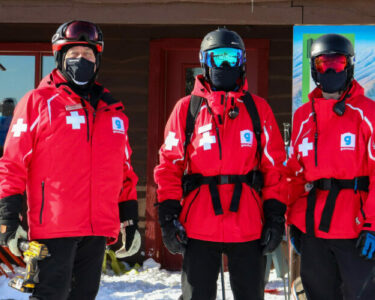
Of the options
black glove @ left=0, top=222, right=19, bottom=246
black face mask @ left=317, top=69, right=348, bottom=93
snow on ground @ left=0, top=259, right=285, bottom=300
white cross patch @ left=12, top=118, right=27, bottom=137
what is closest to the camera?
black glove @ left=0, top=222, right=19, bottom=246

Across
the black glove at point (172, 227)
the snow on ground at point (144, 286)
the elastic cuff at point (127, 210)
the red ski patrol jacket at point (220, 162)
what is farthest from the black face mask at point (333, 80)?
the snow on ground at point (144, 286)

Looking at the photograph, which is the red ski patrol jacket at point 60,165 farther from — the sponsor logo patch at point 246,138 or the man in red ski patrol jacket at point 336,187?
the man in red ski patrol jacket at point 336,187

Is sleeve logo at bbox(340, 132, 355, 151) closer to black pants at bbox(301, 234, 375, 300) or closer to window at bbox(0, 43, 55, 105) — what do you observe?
black pants at bbox(301, 234, 375, 300)

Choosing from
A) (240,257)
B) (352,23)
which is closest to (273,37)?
(352,23)

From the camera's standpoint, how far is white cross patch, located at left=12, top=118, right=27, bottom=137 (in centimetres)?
304

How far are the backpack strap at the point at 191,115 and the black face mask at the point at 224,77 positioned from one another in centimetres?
13

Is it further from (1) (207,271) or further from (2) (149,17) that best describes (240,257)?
(2) (149,17)

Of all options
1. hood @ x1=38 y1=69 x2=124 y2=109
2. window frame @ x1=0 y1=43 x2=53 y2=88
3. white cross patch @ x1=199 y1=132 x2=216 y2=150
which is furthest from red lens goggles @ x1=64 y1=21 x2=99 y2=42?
window frame @ x1=0 y1=43 x2=53 y2=88

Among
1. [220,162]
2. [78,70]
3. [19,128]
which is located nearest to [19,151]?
[19,128]

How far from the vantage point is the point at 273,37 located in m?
6.28

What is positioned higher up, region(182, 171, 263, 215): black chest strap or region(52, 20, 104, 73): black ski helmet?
region(52, 20, 104, 73): black ski helmet

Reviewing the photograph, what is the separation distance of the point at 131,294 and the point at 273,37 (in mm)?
3082

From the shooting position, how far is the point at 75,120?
3.16 m

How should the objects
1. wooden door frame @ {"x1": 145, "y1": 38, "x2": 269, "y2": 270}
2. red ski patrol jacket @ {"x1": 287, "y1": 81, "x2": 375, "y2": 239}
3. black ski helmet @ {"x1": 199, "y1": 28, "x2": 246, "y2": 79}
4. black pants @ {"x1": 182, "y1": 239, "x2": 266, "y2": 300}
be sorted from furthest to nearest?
1. wooden door frame @ {"x1": 145, "y1": 38, "x2": 269, "y2": 270}
2. black ski helmet @ {"x1": 199, "y1": 28, "x2": 246, "y2": 79}
3. red ski patrol jacket @ {"x1": 287, "y1": 81, "x2": 375, "y2": 239}
4. black pants @ {"x1": 182, "y1": 239, "x2": 266, "y2": 300}
